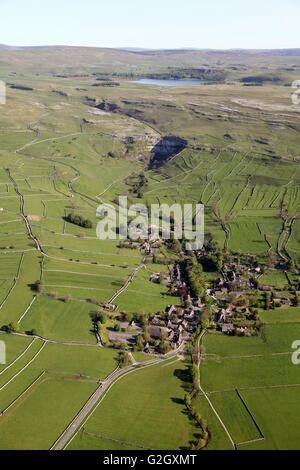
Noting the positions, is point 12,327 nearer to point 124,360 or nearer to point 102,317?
point 102,317

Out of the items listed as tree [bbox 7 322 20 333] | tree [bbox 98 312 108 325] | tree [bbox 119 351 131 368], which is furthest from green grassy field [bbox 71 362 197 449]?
tree [bbox 7 322 20 333]

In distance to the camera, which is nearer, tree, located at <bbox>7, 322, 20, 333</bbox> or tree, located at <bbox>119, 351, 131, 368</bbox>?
tree, located at <bbox>119, 351, 131, 368</bbox>

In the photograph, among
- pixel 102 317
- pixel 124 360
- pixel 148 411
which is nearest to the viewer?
pixel 148 411

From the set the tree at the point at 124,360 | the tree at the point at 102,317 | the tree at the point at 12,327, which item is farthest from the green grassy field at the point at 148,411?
the tree at the point at 12,327

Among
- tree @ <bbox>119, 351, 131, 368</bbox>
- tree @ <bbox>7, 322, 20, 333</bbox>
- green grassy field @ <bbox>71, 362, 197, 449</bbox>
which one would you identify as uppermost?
tree @ <bbox>7, 322, 20, 333</bbox>

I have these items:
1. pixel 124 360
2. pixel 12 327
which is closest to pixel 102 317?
pixel 124 360

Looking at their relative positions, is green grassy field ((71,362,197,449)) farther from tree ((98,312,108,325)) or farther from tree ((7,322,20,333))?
tree ((7,322,20,333))

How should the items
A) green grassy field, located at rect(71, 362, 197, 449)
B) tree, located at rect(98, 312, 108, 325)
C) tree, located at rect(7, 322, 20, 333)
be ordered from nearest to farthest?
green grassy field, located at rect(71, 362, 197, 449) → tree, located at rect(7, 322, 20, 333) → tree, located at rect(98, 312, 108, 325)

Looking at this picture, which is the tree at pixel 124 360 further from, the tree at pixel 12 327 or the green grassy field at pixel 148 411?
the tree at pixel 12 327

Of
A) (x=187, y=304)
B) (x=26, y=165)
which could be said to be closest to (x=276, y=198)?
(x=187, y=304)

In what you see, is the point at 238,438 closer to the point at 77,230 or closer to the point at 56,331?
the point at 56,331

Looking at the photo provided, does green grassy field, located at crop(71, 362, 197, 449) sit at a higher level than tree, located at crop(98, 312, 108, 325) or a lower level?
lower

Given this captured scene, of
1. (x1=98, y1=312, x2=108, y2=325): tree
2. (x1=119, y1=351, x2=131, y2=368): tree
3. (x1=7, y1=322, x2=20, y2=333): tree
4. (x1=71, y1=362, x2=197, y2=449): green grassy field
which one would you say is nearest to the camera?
(x1=71, y1=362, x2=197, y2=449): green grassy field
